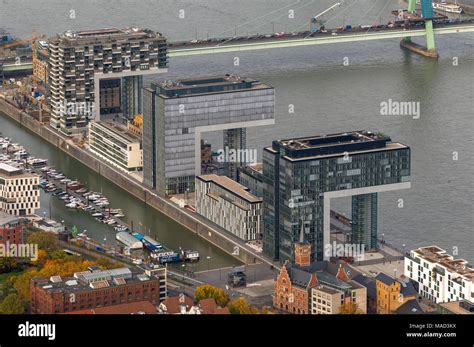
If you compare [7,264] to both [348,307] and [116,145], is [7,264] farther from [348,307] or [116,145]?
[116,145]

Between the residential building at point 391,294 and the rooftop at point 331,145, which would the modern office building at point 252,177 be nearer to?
the rooftop at point 331,145

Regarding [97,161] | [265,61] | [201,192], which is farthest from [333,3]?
[201,192]

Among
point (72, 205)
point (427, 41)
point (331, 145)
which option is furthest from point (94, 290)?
point (427, 41)

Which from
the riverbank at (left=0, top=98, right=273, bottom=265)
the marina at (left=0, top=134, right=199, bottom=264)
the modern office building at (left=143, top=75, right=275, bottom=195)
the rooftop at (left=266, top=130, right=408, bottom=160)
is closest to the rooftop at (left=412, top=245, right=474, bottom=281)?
the rooftop at (left=266, top=130, right=408, bottom=160)

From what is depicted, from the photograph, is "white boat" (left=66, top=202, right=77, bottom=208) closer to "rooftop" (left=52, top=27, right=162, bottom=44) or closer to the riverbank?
the riverbank
